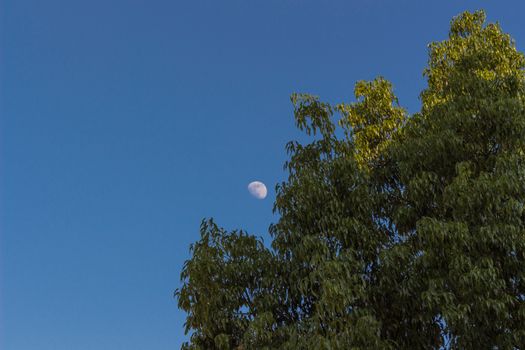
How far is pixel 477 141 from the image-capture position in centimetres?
1197

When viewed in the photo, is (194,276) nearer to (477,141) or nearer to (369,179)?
(369,179)

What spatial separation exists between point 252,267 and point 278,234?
73cm

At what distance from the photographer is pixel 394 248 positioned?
10734mm

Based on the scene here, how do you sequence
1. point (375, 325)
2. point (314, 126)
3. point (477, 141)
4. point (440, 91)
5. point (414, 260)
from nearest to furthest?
point (375, 325) < point (414, 260) < point (477, 141) < point (314, 126) < point (440, 91)

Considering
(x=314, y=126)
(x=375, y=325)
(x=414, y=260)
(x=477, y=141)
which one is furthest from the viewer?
(x=314, y=126)

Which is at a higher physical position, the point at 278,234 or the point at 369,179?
the point at 369,179

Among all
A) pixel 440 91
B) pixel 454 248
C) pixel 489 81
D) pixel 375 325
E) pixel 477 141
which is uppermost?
pixel 440 91

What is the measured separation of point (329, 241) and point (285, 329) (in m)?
1.70

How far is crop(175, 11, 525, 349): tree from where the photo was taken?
10.1m

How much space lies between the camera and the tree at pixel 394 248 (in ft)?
33.0

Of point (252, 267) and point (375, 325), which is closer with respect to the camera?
point (375, 325)

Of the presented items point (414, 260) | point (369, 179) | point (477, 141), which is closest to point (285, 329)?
point (414, 260)

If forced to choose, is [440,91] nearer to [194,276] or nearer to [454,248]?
[454,248]

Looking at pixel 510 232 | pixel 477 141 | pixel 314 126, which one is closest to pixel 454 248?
pixel 510 232
